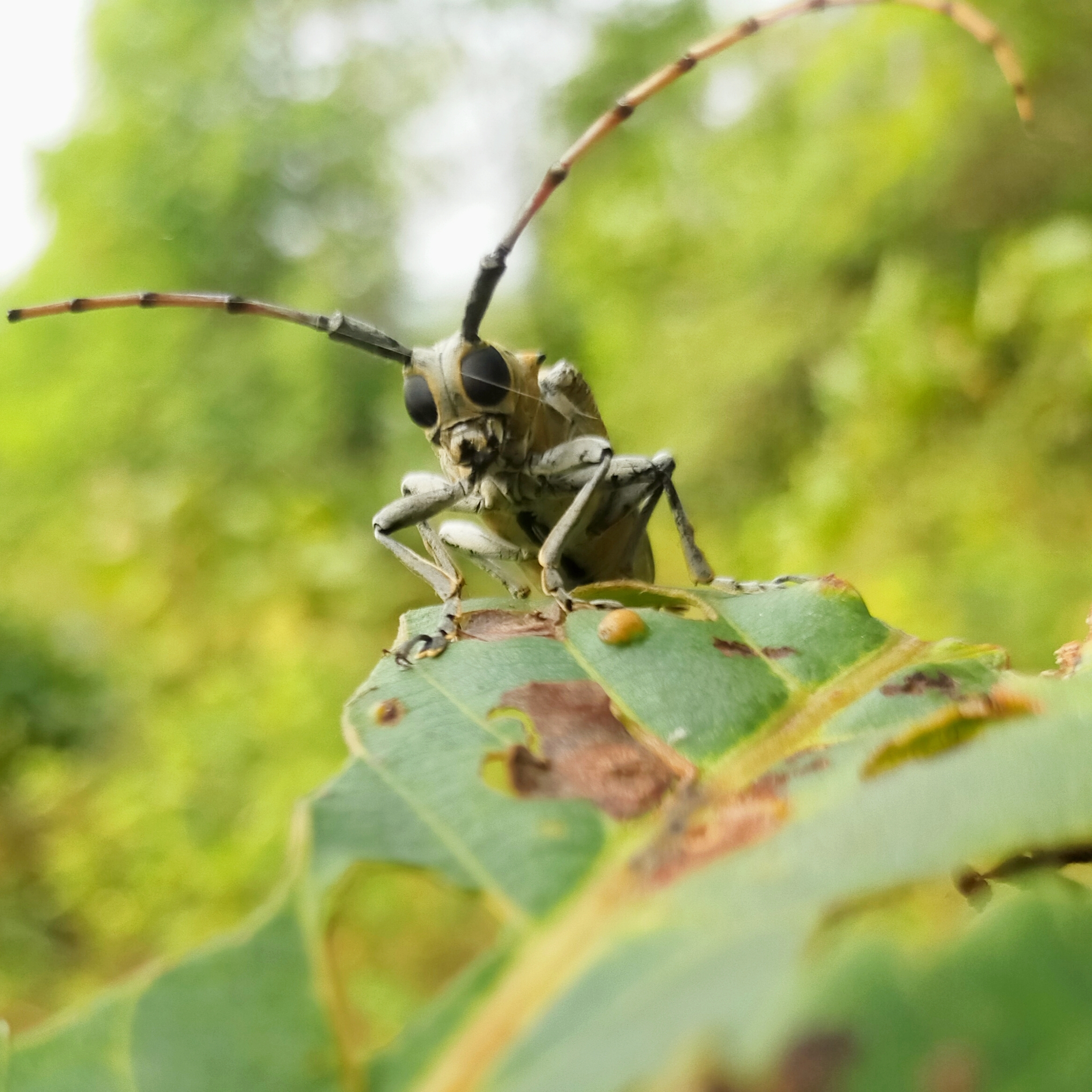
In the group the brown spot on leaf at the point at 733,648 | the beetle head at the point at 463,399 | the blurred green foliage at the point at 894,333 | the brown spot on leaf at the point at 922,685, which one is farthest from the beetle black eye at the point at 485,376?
the blurred green foliage at the point at 894,333

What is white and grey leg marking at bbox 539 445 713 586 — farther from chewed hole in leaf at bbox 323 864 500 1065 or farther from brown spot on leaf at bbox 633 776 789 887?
chewed hole in leaf at bbox 323 864 500 1065

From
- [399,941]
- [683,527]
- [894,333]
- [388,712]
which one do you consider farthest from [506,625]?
[894,333]

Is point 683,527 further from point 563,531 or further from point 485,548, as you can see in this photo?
point 485,548

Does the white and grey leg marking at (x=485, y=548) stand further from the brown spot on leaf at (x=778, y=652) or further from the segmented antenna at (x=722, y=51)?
the brown spot on leaf at (x=778, y=652)

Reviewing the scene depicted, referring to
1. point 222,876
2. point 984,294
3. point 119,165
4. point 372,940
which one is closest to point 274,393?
point 119,165

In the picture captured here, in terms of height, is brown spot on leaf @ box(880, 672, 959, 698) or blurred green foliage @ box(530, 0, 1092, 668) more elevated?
blurred green foliage @ box(530, 0, 1092, 668)

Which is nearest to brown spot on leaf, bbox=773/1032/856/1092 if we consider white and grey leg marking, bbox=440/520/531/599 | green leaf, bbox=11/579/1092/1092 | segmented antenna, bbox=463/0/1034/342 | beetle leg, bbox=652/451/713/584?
green leaf, bbox=11/579/1092/1092
